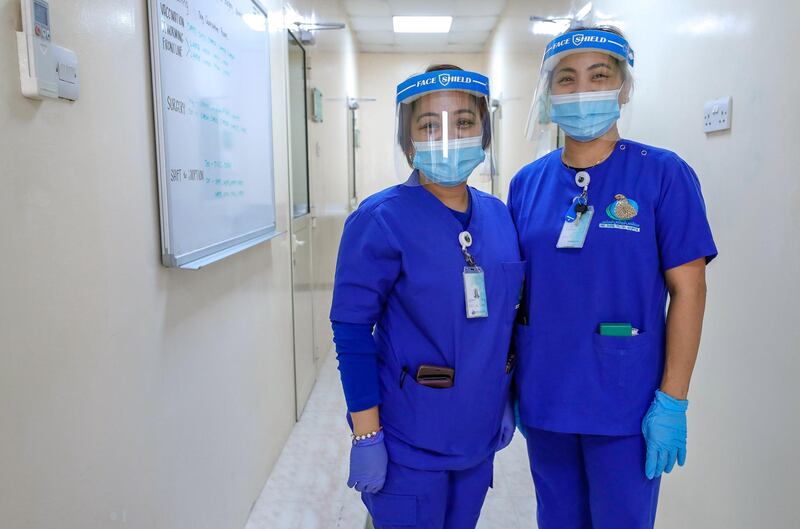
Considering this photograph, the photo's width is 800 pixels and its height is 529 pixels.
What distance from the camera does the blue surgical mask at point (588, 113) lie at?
1198 mm

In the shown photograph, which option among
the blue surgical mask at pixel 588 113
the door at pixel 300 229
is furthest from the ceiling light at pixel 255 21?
the blue surgical mask at pixel 588 113

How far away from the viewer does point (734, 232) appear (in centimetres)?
143

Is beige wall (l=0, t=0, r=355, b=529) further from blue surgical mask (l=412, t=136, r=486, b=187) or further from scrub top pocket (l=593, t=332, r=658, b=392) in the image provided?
scrub top pocket (l=593, t=332, r=658, b=392)

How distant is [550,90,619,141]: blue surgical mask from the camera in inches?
47.2

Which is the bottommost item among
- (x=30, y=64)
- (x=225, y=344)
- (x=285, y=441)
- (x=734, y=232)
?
(x=285, y=441)

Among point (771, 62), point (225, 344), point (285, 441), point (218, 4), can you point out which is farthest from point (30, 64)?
point (285, 441)

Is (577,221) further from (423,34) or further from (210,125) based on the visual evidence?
(423,34)

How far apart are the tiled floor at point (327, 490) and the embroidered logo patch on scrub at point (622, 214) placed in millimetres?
1313

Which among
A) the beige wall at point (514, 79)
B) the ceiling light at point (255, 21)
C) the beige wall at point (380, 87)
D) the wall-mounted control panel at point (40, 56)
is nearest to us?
the wall-mounted control panel at point (40, 56)

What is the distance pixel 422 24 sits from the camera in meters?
5.50

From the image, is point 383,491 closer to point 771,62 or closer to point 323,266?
point 771,62

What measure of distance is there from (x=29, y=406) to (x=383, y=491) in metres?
0.67

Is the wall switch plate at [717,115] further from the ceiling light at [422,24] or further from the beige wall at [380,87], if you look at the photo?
the beige wall at [380,87]

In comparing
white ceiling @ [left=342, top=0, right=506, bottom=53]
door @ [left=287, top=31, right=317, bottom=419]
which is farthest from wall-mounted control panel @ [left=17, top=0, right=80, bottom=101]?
white ceiling @ [left=342, top=0, right=506, bottom=53]
